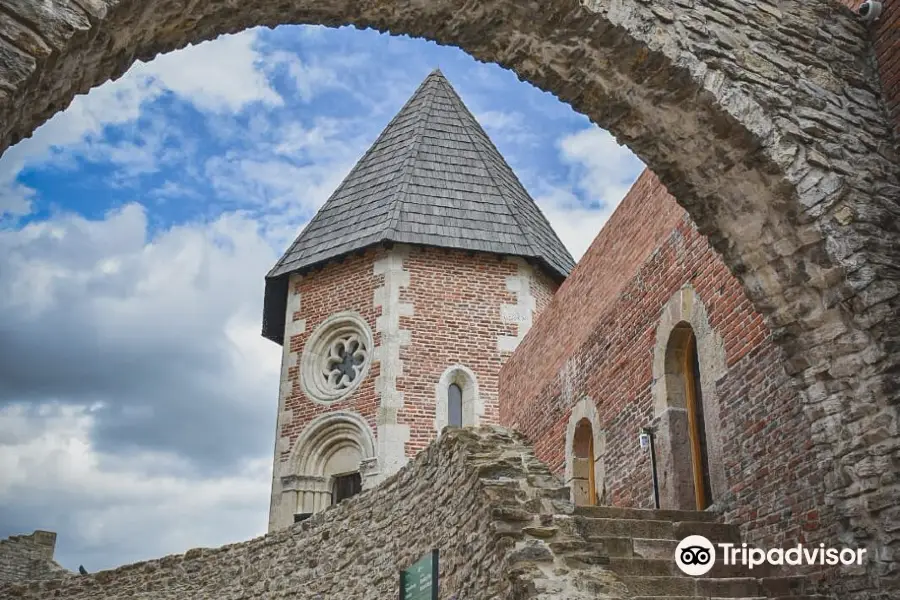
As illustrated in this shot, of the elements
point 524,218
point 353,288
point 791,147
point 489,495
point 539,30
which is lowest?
point 489,495

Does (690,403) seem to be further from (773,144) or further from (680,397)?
(773,144)

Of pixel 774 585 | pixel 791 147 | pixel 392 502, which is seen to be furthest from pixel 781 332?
pixel 392 502

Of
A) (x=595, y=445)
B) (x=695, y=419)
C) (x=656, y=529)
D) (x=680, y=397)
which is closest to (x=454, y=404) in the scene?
(x=595, y=445)

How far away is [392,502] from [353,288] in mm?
9180

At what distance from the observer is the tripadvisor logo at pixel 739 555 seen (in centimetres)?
639

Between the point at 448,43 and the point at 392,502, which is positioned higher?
the point at 448,43

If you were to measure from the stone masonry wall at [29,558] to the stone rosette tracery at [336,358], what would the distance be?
7495 mm

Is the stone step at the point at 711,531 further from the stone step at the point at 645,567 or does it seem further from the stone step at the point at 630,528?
the stone step at the point at 645,567

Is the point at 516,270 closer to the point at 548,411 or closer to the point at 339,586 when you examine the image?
the point at 548,411

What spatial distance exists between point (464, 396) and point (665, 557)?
9799 millimetres

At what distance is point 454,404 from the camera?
16516mm

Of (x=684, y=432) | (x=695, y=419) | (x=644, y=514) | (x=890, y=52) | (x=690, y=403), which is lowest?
(x=644, y=514)

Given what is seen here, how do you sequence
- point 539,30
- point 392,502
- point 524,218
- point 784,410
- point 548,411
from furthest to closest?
point 524,218 → point 548,411 → point 392,502 → point 784,410 → point 539,30

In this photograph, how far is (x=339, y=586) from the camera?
9.16m
